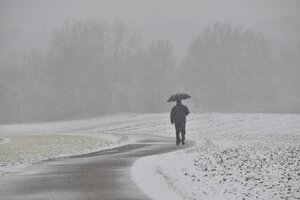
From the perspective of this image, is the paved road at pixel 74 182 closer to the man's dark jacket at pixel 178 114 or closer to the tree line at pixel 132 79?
the man's dark jacket at pixel 178 114

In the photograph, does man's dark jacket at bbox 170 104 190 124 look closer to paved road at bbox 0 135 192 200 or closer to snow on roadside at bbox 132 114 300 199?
snow on roadside at bbox 132 114 300 199

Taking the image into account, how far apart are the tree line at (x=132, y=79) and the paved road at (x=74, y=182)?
66429 mm

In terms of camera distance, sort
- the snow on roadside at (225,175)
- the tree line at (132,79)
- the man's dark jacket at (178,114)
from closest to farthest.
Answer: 1. the snow on roadside at (225,175)
2. the man's dark jacket at (178,114)
3. the tree line at (132,79)

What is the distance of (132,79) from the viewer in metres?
99.2

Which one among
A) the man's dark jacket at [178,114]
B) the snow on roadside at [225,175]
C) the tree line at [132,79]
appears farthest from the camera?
the tree line at [132,79]

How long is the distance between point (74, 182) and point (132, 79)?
83.7 meters

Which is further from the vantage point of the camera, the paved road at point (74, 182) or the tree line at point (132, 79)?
the tree line at point (132, 79)

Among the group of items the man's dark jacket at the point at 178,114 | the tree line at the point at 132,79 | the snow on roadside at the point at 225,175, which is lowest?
the snow on roadside at the point at 225,175

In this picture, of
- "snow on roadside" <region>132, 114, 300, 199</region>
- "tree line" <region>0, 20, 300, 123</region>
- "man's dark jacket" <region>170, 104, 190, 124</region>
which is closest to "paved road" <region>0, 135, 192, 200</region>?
"snow on roadside" <region>132, 114, 300, 199</region>

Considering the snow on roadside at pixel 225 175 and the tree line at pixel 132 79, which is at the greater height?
the tree line at pixel 132 79

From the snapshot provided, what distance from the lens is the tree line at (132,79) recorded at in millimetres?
90938

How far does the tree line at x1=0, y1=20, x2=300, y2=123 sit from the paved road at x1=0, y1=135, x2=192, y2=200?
66429mm

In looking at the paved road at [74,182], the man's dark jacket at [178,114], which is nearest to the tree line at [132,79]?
the man's dark jacket at [178,114]

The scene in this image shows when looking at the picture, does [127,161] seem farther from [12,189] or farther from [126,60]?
[126,60]
